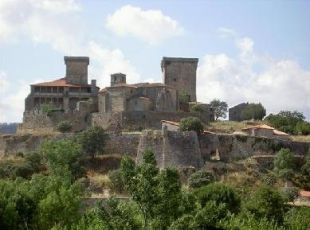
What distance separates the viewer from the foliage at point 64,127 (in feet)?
243

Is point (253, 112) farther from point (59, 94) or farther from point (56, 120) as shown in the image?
point (56, 120)

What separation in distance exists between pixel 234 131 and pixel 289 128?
6877mm

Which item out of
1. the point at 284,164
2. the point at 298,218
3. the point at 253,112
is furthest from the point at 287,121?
the point at 298,218

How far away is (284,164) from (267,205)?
11.5 metres

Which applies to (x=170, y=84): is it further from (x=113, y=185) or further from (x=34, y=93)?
(x=113, y=185)

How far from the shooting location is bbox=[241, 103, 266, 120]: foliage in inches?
3369

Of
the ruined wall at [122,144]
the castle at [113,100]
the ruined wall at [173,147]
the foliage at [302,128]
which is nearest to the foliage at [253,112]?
the castle at [113,100]

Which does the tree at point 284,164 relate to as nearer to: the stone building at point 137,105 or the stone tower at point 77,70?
the stone building at point 137,105

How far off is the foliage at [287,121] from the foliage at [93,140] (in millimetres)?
19435

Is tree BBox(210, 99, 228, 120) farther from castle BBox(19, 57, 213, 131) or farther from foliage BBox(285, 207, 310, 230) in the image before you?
foliage BBox(285, 207, 310, 230)

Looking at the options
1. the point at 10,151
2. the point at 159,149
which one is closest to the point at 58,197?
the point at 159,149

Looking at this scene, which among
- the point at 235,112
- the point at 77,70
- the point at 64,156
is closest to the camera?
the point at 64,156

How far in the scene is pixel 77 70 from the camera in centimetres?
8394

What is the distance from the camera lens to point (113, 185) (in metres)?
63.1
